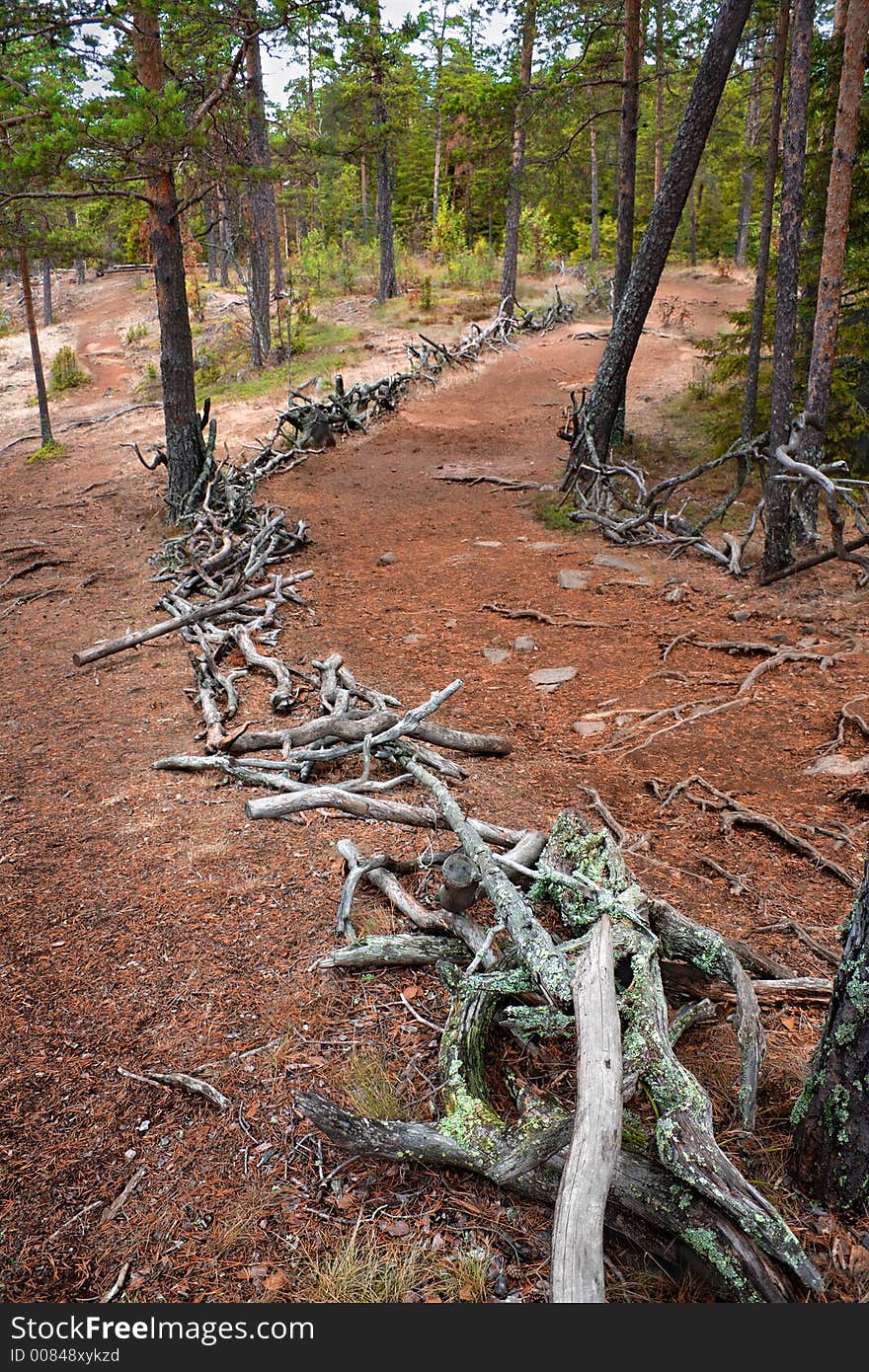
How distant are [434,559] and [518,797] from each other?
5.78 meters

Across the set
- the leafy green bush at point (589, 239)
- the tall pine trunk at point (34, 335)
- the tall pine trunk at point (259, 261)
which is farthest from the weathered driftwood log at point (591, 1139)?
the leafy green bush at point (589, 239)

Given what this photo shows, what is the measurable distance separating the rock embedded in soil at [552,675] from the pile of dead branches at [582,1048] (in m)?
3.11

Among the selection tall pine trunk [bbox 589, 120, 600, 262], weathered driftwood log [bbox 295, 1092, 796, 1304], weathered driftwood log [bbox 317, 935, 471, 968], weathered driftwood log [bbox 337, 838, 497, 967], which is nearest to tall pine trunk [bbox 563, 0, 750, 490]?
weathered driftwood log [bbox 337, 838, 497, 967]

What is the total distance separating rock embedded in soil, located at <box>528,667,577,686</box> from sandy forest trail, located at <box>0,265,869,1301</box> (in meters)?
0.12

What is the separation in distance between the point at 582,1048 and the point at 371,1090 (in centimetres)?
85

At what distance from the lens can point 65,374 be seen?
25.0m

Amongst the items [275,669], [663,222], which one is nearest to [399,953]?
[275,669]

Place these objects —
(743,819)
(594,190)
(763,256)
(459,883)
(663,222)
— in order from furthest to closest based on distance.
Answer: (594,190) → (763,256) → (663,222) → (743,819) → (459,883)

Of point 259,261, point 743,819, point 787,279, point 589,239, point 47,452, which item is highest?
point 589,239

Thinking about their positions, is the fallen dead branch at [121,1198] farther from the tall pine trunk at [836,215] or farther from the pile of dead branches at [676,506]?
the tall pine trunk at [836,215]

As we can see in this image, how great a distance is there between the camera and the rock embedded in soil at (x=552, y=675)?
23.1 ft

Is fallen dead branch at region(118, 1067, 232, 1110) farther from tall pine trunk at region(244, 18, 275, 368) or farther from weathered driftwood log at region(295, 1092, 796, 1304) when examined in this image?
tall pine trunk at region(244, 18, 275, 368)

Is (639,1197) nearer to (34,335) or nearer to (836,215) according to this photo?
(836,215)

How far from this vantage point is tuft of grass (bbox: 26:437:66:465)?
59.5 feet
